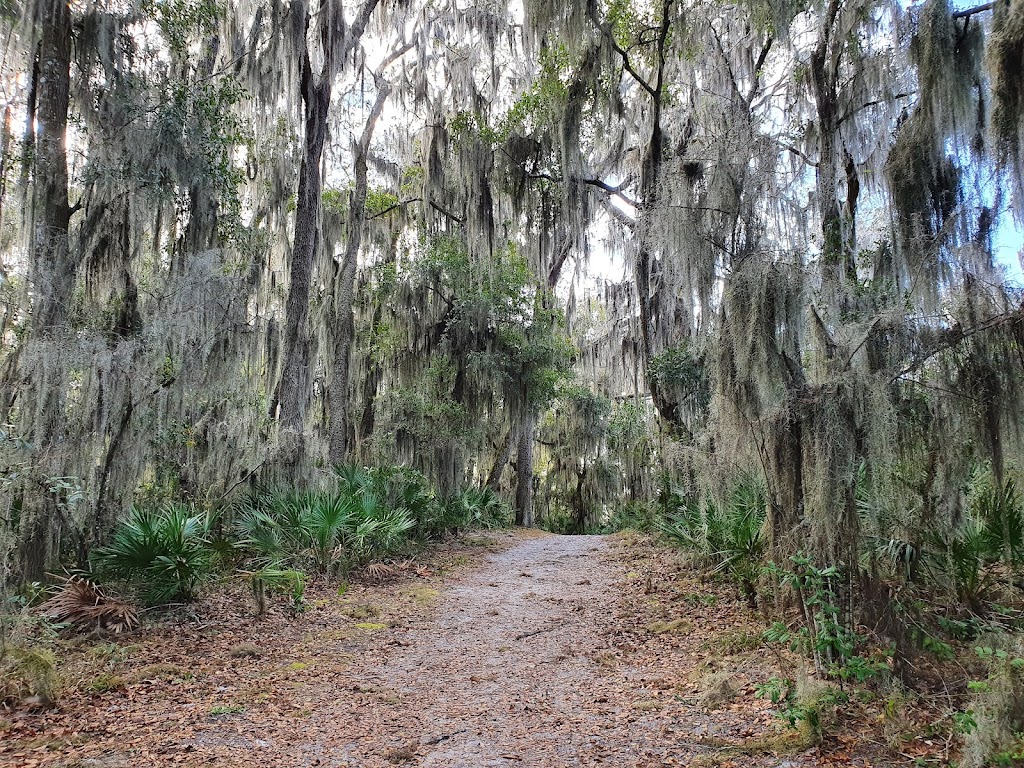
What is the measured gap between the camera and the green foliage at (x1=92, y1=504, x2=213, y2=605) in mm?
5953

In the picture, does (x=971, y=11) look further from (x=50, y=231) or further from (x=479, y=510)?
(x=479, y=510)

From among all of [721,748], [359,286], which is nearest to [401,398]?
[359,286]

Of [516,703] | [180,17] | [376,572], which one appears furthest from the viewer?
[376,572]

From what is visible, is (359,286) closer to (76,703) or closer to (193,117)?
(193,117)

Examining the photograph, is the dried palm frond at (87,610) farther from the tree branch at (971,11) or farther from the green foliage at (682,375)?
the tree branch at (971,11)

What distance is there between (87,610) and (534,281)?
10.1 m

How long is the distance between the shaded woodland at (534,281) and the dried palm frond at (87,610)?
408 mm

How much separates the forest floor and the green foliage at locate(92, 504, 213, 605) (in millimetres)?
302

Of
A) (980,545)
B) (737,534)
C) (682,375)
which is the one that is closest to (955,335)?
(980,545)

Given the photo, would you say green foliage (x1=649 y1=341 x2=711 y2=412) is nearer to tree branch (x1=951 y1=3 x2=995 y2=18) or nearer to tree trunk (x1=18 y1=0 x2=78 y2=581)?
tree branch (x1=951 y1=3 x2=995 y2=18)

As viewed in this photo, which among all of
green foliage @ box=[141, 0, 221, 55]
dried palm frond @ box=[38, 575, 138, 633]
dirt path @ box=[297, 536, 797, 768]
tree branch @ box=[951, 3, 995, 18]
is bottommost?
dirt path @ box=[297, 536, 797, 768]

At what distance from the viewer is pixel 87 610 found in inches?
215

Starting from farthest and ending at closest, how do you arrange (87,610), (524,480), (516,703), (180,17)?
(524,480) < (180,17) < (87,610) < (516,703)

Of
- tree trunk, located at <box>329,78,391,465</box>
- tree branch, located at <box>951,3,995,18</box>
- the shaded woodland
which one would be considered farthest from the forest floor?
tree trunk, located at <box>329,78,391,465</box>
